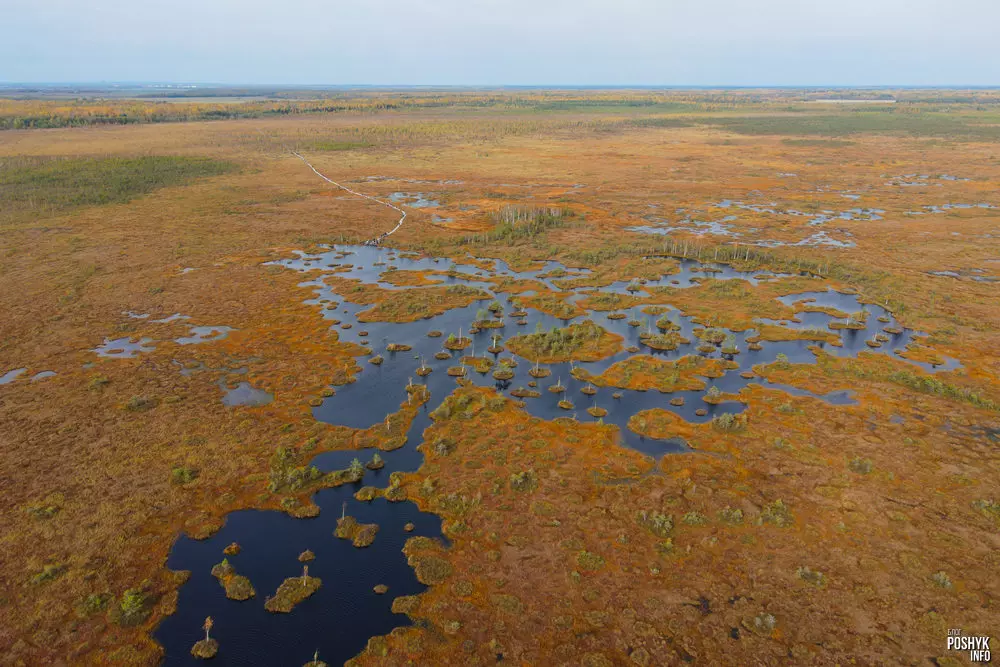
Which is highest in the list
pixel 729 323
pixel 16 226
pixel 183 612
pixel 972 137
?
pixel 972 137

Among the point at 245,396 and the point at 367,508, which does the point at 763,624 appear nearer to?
the point at 367,508

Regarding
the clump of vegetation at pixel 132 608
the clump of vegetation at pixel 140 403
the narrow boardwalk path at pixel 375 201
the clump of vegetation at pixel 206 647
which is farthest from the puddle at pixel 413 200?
the clump of vegetation at pixel 206 647

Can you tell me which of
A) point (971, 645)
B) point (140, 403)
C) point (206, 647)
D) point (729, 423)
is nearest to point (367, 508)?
point (206, 647)

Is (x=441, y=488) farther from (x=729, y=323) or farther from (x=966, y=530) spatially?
(x=729, y=323)

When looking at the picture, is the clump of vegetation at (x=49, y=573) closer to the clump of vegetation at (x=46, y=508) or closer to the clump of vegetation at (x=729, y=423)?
the clump of vegetation at (x=46, y=508)

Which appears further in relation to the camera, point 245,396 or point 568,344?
point 568,344

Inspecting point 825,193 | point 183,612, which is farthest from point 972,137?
point 183,612
